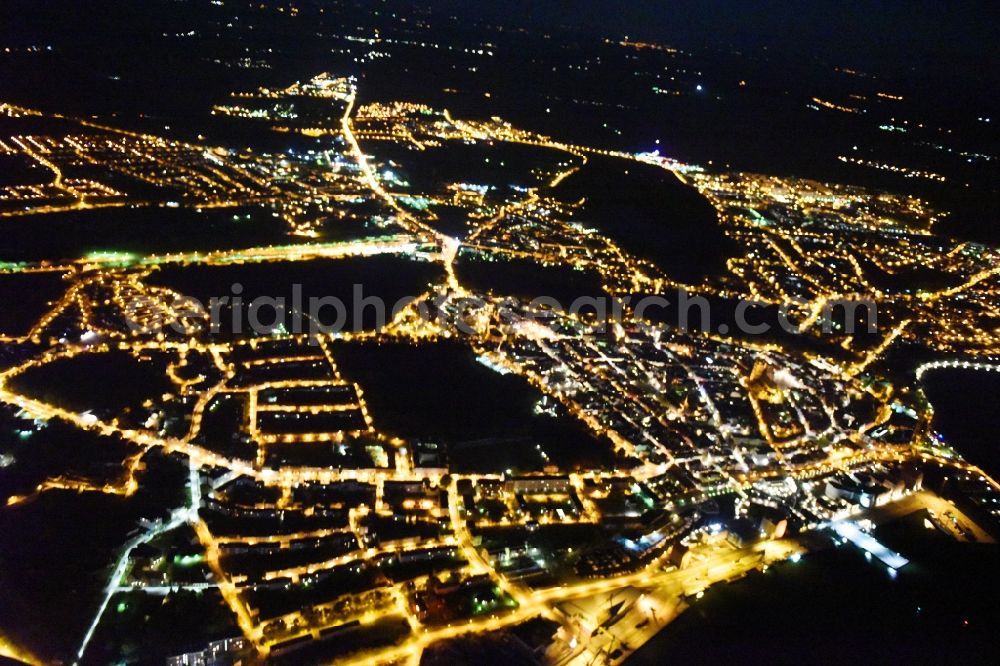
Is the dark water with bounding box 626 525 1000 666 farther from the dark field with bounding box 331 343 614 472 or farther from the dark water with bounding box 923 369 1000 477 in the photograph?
the dark water with bounding box 923 369 1000 477

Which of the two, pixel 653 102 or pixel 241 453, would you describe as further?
pixel 653 102

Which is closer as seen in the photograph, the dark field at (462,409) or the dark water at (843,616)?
the dark water at (843,616)

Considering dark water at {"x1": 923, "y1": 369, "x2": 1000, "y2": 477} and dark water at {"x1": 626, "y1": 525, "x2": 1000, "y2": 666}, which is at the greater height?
dark water at {"x1": 923, "y1": 369, "x2": 1000, "y2": 477}

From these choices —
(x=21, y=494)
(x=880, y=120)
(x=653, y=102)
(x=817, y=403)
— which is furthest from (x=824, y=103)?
(x=21, y=494)

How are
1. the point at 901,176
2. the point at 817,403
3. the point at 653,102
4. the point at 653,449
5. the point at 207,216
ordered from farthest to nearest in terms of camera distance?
the point at 653,102 < the point at 901,176 < the point at 207,216 < the point at 817,403 < the point at 653,449

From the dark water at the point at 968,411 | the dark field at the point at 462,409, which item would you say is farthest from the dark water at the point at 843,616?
the dark water at the point at 968,411

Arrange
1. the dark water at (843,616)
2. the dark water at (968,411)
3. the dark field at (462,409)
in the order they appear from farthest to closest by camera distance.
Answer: the dark water at (968,411), the dark field at (462,409), the dark water at (843,616)

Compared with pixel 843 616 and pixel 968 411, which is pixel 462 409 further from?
pixel 968 411

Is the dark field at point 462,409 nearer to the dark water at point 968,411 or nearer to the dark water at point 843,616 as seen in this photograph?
the dark water at point 843,616

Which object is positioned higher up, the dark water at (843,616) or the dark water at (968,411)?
the dark water at (968,411)

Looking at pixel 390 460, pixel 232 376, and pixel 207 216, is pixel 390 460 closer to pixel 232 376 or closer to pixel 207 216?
pixel 232 376

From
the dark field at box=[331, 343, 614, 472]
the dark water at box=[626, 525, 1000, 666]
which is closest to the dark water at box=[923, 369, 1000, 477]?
the dark water at box=[626, 525, 1000, 666]
